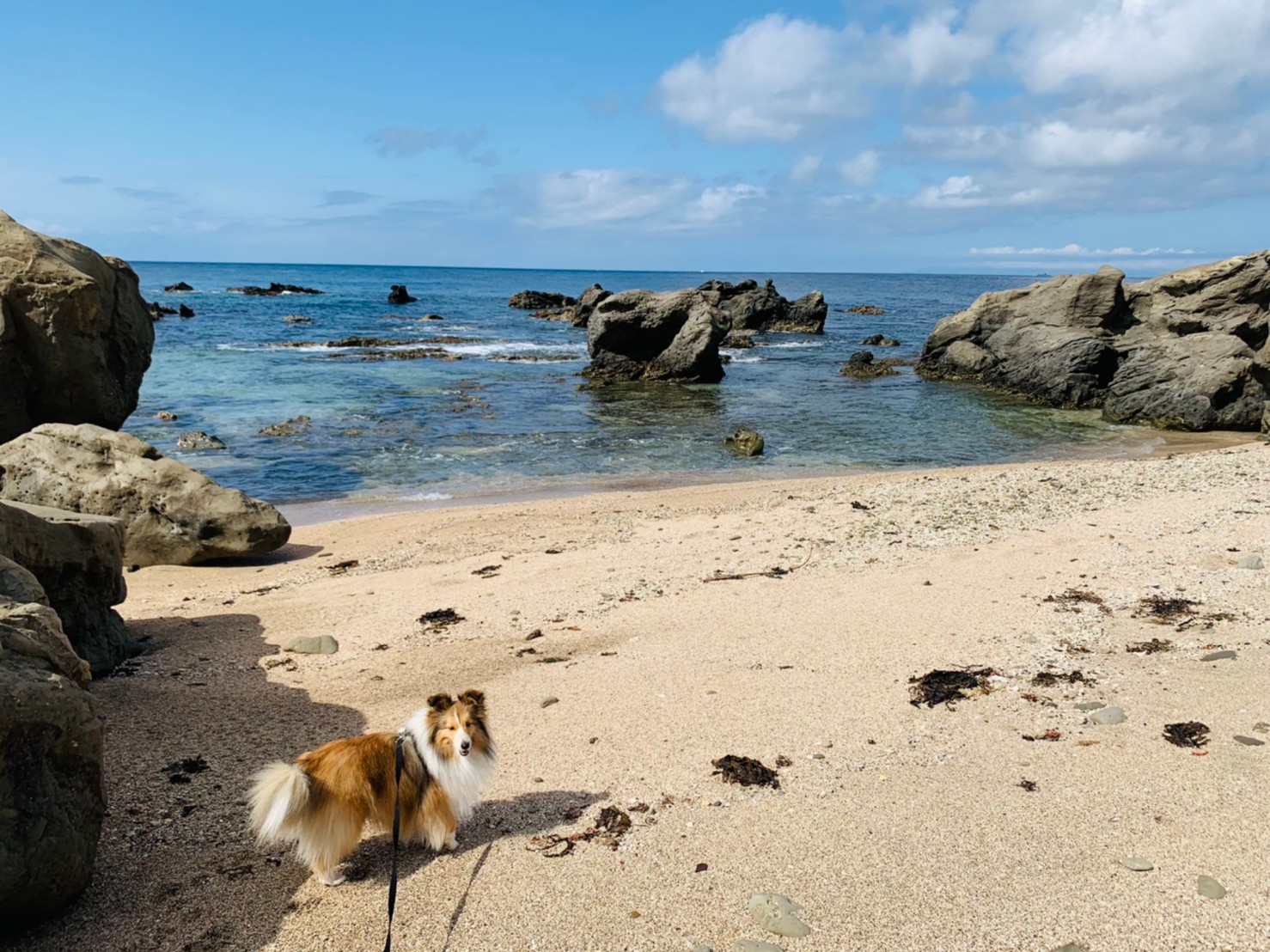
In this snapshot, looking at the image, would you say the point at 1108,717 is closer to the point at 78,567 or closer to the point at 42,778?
the point at 42,778

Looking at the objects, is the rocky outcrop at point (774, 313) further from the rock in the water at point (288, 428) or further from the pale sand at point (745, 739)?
the pale sand at point (745, 739)

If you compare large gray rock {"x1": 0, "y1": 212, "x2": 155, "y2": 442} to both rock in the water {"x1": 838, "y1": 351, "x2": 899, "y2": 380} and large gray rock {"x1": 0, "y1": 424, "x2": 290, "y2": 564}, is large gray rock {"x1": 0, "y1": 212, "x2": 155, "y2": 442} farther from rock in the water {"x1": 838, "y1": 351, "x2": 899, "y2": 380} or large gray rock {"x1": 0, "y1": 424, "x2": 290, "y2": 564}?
rock in the water {"x1": 838, "y1": 351, "x2": 899, "y2": 380}

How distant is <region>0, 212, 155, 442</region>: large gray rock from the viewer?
12992mm

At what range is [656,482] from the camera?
1844cm

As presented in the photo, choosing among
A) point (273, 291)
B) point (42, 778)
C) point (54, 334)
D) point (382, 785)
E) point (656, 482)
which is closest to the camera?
point (42, 778)

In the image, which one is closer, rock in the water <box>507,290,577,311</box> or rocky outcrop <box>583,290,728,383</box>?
Answer: rocky outcrop <box>583,290,728,383</box>

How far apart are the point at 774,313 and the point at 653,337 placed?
86.6 feet

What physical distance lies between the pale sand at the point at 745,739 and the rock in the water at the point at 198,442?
10477 mm

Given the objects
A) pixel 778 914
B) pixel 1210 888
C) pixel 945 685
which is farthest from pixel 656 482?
pixel 1210 888

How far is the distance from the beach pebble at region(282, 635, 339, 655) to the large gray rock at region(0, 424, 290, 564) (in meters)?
4.24

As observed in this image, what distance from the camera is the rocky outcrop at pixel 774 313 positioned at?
5847 cm

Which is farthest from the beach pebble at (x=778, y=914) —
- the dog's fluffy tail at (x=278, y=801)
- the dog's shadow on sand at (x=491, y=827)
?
the dog's fluffy tail at (x=278, y=801)

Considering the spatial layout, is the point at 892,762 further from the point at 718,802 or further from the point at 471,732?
the point at 471,732

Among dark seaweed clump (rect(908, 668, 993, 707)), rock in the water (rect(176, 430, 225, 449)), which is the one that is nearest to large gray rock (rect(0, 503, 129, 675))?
dark seaweed clump (rect(908, 668, 993, 707))
